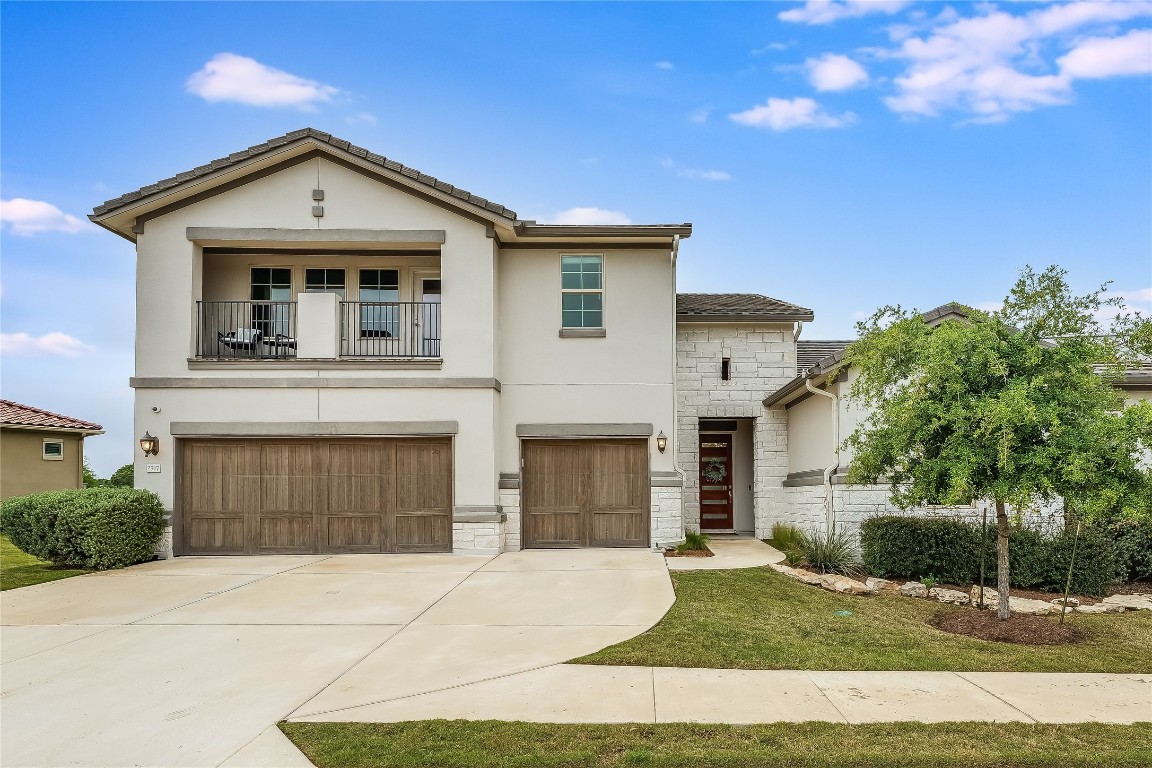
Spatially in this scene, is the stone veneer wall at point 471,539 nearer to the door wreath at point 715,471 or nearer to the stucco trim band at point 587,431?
the stucco trim band at point 587,431

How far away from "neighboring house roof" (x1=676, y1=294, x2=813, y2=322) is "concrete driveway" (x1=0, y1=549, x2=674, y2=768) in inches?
221

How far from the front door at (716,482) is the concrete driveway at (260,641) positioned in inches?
191

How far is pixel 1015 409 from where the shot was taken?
8.07 meters

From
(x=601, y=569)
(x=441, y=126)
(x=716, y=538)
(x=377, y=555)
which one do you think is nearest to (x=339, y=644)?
(x=601, y=569)

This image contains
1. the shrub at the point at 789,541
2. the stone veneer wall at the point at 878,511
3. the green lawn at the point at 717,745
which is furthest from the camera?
the shrub at the point at 789,541

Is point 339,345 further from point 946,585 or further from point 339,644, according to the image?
point 946,585

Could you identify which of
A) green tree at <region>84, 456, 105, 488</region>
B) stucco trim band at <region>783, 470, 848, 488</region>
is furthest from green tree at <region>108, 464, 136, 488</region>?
stucco trim band at <region>783, 470, 848, 488</region>

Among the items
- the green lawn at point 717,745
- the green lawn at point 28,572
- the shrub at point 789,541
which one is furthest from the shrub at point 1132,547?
the green lawn at point 28,572

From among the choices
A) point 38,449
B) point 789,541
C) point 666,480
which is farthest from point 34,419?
point 789,541

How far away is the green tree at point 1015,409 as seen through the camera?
8.21 m

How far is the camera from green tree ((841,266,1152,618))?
821 centimetres

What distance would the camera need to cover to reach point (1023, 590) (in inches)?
440

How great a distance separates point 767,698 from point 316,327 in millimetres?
11071

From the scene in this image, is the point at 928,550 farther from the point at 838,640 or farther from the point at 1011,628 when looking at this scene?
the point at 838,640
